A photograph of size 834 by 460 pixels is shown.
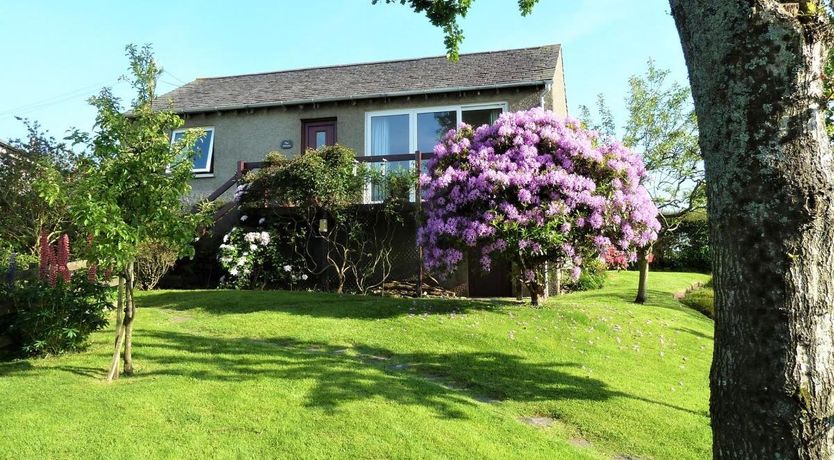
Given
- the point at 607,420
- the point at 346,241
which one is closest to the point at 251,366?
the point at 607,420

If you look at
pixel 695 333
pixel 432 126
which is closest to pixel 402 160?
pixel 432 126

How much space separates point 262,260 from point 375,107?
5449 millimetres

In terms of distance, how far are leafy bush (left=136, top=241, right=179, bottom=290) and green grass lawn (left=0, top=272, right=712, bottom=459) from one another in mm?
3208

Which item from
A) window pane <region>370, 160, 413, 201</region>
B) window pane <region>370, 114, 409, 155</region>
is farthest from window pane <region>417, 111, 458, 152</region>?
window pane <region>370, 160, 413, 201</region>

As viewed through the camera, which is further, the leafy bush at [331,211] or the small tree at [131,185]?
the leafy bush at [331,211]

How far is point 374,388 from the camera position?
18.8 feet

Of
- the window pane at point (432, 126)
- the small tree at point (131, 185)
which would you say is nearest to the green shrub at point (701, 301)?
the window pane at point (432, 126)

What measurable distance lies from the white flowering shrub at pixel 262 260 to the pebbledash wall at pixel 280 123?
8.64ft

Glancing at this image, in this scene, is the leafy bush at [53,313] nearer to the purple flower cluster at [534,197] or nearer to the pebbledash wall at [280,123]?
the purple flower cluster at [534,197]

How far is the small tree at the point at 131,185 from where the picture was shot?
17.8 ft

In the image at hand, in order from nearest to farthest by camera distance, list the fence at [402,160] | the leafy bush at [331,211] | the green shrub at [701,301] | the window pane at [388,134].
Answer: the fence at [402,160]
the leafy bush at [331,211]
the green shrub at [701,301]
the window pane at [388,134]

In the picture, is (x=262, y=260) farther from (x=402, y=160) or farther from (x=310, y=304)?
(x=402, y=160)

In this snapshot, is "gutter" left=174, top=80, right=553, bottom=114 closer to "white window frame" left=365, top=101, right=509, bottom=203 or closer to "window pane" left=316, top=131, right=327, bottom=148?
"white window frame" left=365, top=101, right=509, bottom=203

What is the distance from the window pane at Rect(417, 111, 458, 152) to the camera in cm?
1470
